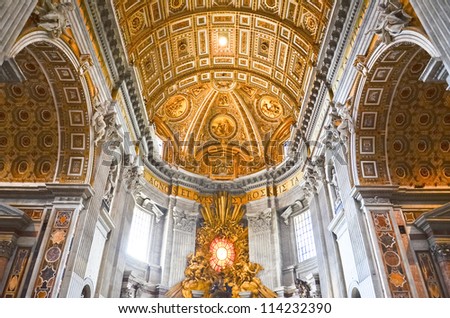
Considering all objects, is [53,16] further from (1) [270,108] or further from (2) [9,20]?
(1) [270,108]

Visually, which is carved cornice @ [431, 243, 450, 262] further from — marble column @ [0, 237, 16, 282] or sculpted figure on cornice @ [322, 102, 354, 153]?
marble column @ [0, 237, 16, 282]

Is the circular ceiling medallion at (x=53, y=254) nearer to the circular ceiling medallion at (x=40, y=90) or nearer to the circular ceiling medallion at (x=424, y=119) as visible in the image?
the circular ceiling medallion at (x=40, y=90)

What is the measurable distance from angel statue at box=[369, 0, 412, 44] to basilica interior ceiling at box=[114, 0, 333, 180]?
4110mm

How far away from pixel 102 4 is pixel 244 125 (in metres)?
12.1

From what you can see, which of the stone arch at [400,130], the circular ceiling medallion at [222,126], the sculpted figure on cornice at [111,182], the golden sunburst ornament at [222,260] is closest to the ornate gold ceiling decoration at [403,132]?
the stone arch at [400,130]

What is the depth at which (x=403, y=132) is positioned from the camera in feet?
33.5

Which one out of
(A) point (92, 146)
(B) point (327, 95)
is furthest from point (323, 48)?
(A) point (92, 146)

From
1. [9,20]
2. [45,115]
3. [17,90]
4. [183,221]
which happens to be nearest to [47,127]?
[45,115]

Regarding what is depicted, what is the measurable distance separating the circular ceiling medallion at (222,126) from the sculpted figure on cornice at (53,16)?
1361cm

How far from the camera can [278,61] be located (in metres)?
15.9

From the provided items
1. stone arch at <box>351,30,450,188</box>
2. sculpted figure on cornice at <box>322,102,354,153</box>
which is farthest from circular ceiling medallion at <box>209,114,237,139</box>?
stone arch at <box>351,30,450,188</box>

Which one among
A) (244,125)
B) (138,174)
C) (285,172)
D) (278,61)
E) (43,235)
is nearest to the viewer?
(43,235)

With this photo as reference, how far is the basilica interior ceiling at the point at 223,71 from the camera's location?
13.5 m

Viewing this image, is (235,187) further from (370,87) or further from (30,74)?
(30,74)
